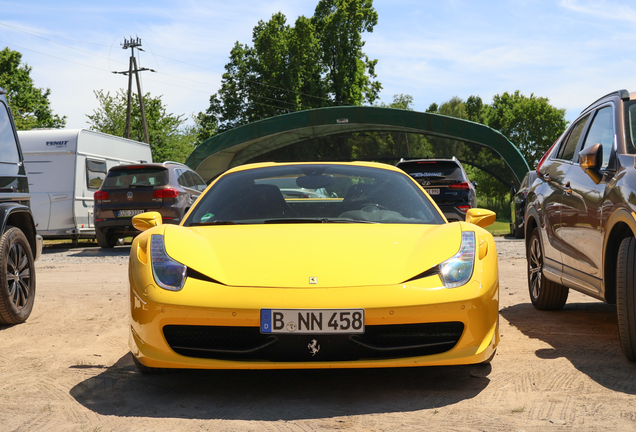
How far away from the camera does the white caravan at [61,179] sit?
14977mm

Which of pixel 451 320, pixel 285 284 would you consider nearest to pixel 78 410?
pixel 285 284

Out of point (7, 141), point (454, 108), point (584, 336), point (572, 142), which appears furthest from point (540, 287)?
point (454, 108)

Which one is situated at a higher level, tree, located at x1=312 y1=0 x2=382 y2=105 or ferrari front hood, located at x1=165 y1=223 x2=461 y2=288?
tree, located at x1=312 y1=0 x2=382 y2=105

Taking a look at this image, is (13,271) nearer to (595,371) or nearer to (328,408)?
(328,408)

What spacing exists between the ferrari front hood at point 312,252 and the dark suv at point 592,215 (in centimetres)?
101

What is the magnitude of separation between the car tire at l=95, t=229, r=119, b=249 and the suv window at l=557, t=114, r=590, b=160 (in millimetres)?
10528

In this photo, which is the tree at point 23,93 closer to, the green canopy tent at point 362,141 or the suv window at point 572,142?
the green canopy tent at point 362,141

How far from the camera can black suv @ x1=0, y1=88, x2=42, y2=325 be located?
5.45 metres

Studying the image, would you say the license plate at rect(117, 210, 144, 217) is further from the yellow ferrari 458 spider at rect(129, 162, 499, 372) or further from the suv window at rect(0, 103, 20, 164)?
the yellow ferrari 458 spider at rect(129, 162, 499, 372)

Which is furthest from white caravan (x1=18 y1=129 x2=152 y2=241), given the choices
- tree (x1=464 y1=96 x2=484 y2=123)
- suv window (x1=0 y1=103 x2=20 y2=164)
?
tree (x1=464 y1=96 x2=484 y2=123)

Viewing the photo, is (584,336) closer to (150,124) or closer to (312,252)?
(312,252)

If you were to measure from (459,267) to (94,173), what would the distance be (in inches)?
554

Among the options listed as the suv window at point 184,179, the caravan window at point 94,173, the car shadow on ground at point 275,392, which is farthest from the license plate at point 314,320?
the caravan window at point 94,173

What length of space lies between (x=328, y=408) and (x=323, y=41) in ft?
162
